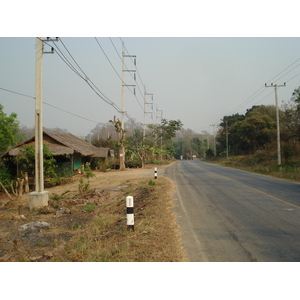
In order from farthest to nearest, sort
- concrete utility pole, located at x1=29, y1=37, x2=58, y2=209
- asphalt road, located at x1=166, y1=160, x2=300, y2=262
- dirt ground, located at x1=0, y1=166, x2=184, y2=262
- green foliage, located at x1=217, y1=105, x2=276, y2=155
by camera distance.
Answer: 1. green foliage, located at x1=217, y1=105, x2=276, y2=155
2. concrete utility pole, located at x1=29, y1=37, x2=58, y2=209
3. dirt ground, located at x1=0, y1=166, x2=184, y2=262
4. asphalt road, located at x1=166, y1=160, x2=300, y2=262

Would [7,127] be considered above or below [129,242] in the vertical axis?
above

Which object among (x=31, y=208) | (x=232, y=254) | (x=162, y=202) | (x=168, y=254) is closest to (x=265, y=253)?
(x=232, y=254)

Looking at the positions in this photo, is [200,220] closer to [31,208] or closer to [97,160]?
[31,208]

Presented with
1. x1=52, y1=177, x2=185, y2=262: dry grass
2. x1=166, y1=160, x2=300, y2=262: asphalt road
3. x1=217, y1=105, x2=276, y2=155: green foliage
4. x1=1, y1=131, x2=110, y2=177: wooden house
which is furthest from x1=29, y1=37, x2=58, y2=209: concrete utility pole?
x1=217, y1=105, x2=276, y2=155: green foliage

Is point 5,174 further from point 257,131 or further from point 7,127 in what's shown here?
point 257,131

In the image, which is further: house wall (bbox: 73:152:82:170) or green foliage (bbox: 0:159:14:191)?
house wall (bbox: 73:152:82:170)

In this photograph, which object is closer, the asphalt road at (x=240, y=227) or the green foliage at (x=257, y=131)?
the asphalt road at (x=240, y=227)

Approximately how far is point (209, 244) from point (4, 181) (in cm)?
1488

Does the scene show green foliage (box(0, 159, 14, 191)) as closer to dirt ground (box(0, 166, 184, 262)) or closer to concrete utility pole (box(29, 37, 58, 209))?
dirt ground (box(0, 166, 184, 262))

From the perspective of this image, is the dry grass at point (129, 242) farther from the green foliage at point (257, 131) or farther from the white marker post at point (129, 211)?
the green foliage at point (257, 131)

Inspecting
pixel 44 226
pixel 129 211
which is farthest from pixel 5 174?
pixel 129 211

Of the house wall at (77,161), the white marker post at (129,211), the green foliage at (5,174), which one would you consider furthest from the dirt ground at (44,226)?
the house wall at (77,161)

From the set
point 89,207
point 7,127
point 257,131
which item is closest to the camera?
point 89,207

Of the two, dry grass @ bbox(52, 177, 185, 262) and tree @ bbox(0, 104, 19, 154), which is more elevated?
tree @ bbox(0, 104, 19, 154)
